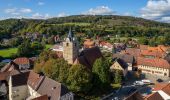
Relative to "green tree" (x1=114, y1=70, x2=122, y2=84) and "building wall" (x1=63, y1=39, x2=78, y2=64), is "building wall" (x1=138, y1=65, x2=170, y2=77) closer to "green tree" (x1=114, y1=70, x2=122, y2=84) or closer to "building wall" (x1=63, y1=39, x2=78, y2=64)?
"green tree" (x1=114, y1=70, x2=122, y2=84)

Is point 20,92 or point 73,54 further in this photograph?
point 73,54

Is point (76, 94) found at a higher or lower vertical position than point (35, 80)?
lower

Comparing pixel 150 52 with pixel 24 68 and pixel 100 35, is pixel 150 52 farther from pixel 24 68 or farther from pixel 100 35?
pixel 100 35

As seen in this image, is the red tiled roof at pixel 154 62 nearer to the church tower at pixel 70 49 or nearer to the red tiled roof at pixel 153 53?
the red tiled roof at pixel 153 53

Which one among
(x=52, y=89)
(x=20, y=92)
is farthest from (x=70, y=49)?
(x=52, y=89)

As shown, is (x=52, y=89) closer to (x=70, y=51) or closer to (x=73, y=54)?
(x=73, y=54)

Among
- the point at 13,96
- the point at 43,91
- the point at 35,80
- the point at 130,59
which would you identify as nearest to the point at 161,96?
the point at 43,91

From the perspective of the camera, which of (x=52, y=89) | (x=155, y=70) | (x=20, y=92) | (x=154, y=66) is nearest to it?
(x=52, y=89)
